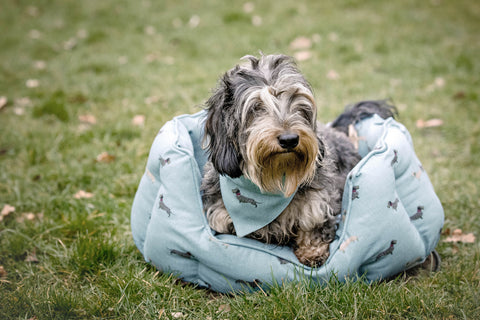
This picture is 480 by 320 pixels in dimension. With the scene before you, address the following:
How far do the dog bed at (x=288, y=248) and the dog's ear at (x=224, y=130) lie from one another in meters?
0.47

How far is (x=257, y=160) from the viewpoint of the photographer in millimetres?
2557

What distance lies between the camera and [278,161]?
2.59 m

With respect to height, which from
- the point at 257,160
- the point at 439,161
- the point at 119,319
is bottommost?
the point at 439,161

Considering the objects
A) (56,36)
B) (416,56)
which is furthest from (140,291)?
(56,36)

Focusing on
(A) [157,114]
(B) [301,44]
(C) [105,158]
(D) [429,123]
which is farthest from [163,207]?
(B) [301,44]

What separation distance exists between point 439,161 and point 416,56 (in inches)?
123

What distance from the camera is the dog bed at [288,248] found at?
2.83m

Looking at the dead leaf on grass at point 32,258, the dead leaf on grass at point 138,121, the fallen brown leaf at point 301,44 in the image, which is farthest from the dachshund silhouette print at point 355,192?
the fallen brown leaf at point 301,44

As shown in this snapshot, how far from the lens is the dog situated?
2527mm

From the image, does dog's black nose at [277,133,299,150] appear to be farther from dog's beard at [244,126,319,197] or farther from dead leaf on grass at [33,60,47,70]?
dead leaf on grass at [33,60,47,70]

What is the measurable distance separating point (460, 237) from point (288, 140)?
1.92m

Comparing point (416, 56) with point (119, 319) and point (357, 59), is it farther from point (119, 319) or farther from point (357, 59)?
point (119, 319)

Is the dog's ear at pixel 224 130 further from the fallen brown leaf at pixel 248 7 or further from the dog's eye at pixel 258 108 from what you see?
the fallen brown leaf at pixel 248 7

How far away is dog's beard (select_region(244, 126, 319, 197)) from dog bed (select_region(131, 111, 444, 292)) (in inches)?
17.6
